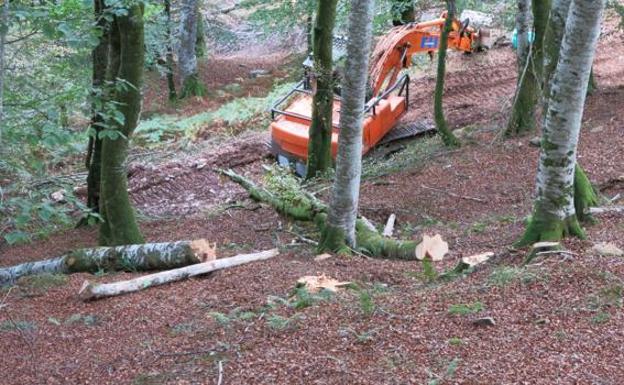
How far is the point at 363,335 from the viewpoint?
575 cm

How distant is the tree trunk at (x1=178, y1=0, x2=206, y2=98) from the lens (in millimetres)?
23812

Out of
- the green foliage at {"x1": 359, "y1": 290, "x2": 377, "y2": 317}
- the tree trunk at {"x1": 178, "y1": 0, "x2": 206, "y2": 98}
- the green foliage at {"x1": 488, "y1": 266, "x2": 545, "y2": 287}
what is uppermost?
the green foliage at {"x1": 488, "y1": 266, "x2": 545, "y2": 287}

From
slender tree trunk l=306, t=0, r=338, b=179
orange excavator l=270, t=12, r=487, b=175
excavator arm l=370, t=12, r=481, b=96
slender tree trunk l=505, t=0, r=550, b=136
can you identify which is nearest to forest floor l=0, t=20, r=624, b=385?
slender tree trunk l=505, t=0, r=550, b=136

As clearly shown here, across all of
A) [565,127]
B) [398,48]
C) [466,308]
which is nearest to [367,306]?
[466,308]

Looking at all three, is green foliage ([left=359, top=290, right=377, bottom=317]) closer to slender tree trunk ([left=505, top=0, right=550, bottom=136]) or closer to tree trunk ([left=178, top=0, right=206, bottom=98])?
slender tree trunk ([left=505, top=0, right=550, bottom=136])

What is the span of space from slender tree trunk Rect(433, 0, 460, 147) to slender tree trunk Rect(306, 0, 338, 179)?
2.18 meters

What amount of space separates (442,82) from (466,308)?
8.62 metres

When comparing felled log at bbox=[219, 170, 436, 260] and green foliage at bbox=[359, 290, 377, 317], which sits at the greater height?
green foliage at bbox=[359, 290, 377, 317]

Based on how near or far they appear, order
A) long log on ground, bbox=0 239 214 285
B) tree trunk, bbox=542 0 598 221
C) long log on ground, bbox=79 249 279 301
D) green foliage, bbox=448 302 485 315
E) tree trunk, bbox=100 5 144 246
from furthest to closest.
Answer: tree trunk, bbox=100 5 144 246 < long log on ground, bbox=0 239 214 285 < long log on ground, bbox=79 249 279 301 < tree trunk, bbox=542 0 598 221 < green foliage, bbox=448 302 485 315

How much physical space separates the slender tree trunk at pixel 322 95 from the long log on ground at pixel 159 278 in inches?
164

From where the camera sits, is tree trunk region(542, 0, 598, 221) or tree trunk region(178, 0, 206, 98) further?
tree trunk region(178, 0, 206, 98)

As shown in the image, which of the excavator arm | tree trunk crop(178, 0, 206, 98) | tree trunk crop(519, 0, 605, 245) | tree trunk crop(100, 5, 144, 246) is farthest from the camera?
tree trunk crop(178, 0, 206, 98)

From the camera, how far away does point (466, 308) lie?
6.05 meters

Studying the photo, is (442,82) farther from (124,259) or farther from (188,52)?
(188,52)
